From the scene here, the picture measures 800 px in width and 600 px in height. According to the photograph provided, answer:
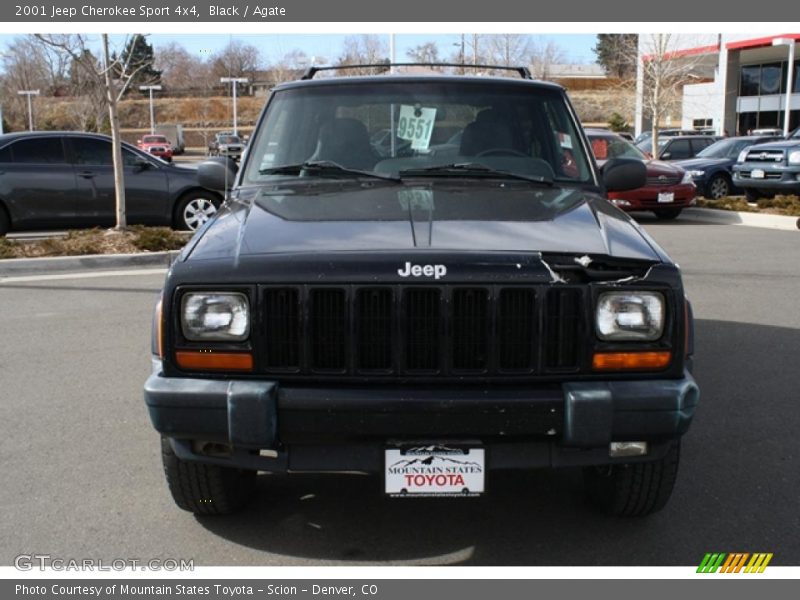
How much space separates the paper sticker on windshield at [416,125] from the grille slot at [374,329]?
1625 millimetres

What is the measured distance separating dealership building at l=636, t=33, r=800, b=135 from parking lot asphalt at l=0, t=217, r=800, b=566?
122 feet

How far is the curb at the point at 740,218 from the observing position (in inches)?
576

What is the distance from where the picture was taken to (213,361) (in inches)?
126

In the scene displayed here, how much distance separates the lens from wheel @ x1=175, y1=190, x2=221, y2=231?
42.9ft

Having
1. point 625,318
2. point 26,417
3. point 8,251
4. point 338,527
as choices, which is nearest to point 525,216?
point 625,318

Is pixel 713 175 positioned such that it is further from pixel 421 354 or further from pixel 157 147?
pixel 157 147

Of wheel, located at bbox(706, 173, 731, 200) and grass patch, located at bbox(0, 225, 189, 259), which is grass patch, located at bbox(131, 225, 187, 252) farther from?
wheel, located at bbox(706, 173, 731, 200)

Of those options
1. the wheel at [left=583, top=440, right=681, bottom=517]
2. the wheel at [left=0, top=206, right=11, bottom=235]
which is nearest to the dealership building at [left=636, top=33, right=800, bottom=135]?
the wheel at [left=0, top=206, right=11, bottom=235]

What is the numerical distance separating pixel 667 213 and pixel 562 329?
540 inches

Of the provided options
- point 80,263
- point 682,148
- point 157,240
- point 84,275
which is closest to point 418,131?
point 84,275

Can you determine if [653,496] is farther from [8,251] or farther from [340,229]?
[8,251]

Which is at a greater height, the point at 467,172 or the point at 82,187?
the point at 467,172

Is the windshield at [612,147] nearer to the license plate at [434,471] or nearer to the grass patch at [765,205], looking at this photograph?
the grass patch at [765,205]

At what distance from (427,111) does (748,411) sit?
266 cm
